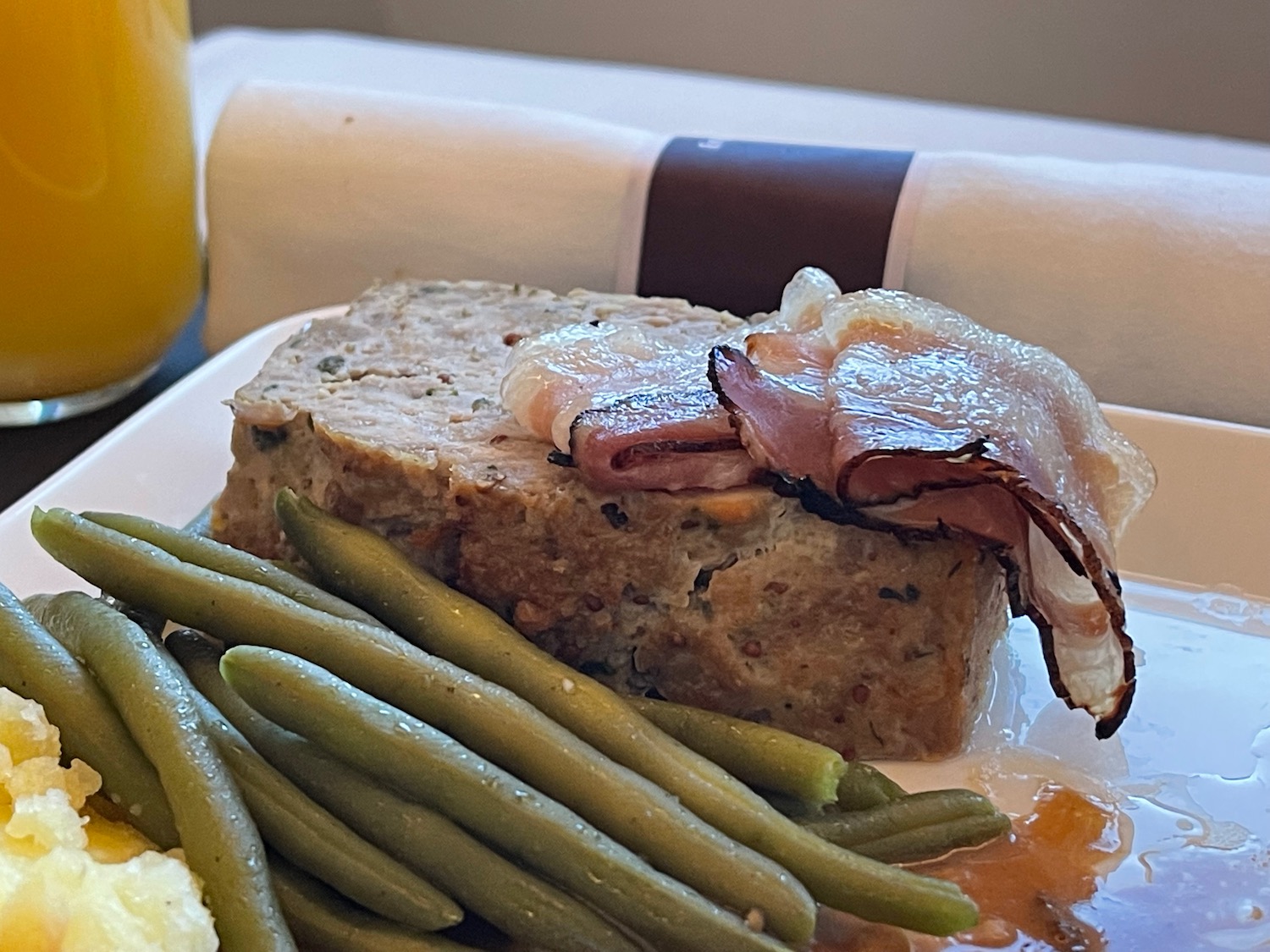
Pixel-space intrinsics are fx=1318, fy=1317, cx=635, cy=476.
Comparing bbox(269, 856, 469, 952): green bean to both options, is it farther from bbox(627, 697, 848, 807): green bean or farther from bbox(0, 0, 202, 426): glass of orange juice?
bbox(0, 0, 202, 426): glass of orange juice

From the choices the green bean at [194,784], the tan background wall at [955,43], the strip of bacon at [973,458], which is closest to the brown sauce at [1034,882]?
the strip of bacon at [973,458]

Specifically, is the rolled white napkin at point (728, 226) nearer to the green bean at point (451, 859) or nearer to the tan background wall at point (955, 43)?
the green bean at point (451, 859)

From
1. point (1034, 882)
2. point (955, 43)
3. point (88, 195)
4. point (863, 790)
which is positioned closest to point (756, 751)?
point (863, 790)

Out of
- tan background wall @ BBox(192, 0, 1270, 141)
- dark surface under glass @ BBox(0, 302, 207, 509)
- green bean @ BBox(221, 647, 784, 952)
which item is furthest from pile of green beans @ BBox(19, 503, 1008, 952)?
tan background wall @ BBox(192, 0, 1270, 141)

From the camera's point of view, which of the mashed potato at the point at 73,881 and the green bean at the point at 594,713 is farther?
the green bean at the point at 594,713

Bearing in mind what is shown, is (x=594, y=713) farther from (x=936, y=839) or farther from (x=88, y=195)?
(x=88, y=195)

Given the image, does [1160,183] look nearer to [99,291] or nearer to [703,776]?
[703,776]
